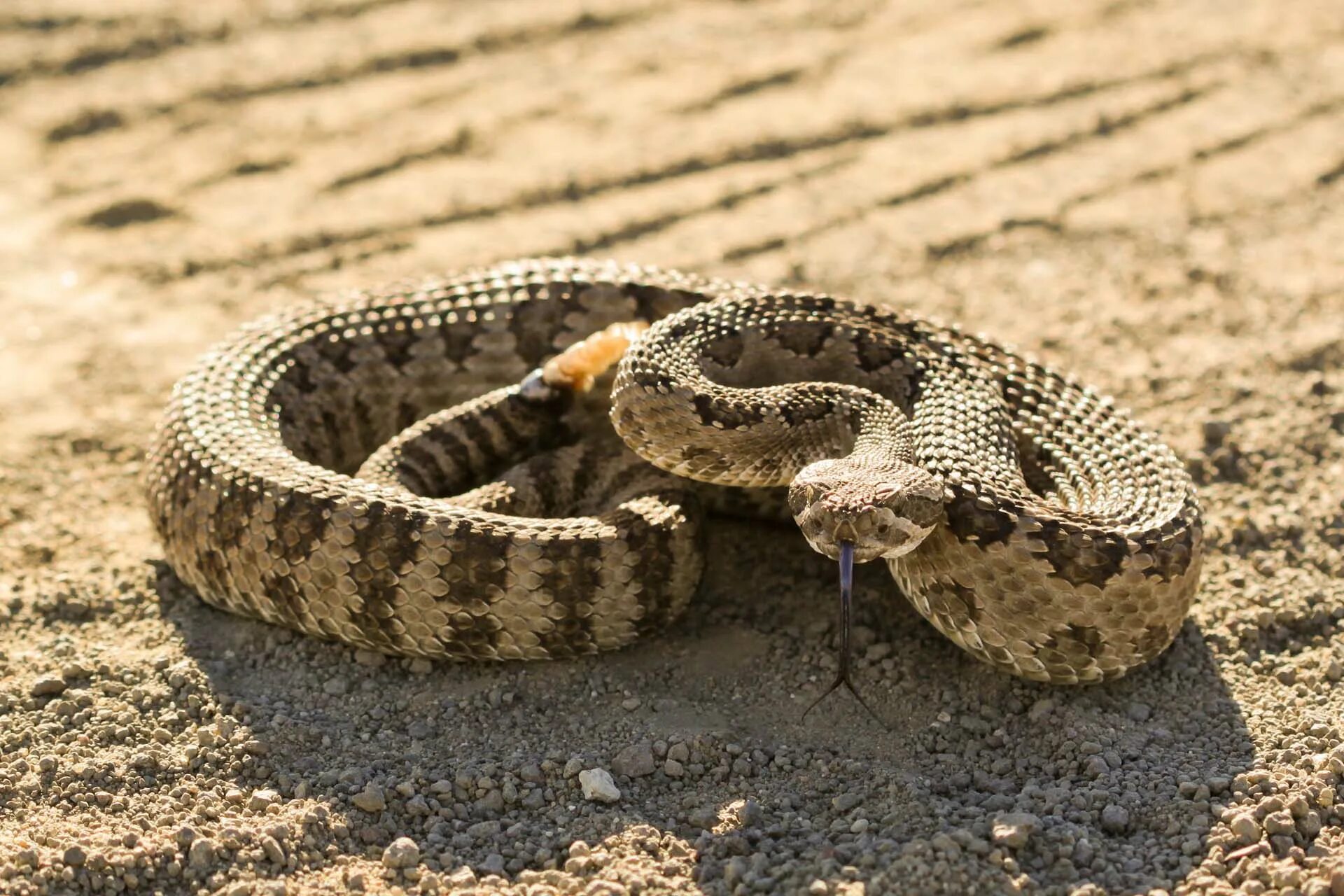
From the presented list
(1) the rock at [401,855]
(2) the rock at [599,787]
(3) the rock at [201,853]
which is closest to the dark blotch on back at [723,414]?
(2) the rock at [599,787]

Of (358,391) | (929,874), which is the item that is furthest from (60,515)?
(929,874)

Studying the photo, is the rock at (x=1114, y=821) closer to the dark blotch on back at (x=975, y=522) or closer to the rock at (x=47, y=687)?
the dark blotch on back at (x=975, y=522)

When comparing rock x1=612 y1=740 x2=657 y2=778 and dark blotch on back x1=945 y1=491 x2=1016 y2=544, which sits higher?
dark blotch on back x1=945 y1=491 x2=1016 y2=544

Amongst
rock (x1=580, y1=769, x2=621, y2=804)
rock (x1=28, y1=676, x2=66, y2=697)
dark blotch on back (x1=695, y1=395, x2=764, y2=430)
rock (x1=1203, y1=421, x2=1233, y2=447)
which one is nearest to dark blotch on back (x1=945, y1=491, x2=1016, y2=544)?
dark blotch on back (x1=695, y1=395, x2=764, y2=430)

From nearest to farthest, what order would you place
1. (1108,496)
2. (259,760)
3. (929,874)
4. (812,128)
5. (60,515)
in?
(929,874) → (259,760) → (1108,496) → (60,515) → (812,128)

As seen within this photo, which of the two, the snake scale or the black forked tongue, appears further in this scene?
the snake scale

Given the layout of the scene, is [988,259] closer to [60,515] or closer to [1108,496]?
[1108,496]

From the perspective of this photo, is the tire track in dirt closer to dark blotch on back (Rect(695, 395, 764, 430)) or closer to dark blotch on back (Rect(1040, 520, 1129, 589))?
dark blotch on back (Rect(695, 395, 764, 430))
